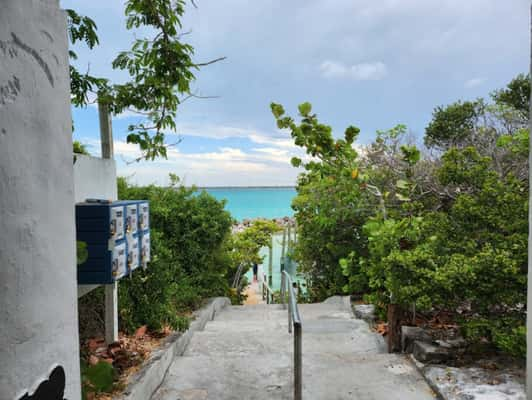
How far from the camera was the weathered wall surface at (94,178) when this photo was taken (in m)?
3.34

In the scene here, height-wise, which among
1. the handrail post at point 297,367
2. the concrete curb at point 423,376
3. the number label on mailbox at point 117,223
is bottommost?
the concrete curb at point 423,376

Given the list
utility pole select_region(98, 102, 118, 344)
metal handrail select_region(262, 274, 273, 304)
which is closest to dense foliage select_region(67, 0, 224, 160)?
utility pole select_region(98, 102, 118, 344)

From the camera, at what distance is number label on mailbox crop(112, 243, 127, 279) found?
312 centimetres

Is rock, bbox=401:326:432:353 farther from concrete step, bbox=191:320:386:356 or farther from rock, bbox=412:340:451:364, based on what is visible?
concrete step, bbox=191:320:386:356

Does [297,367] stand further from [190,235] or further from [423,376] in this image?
[190,235]

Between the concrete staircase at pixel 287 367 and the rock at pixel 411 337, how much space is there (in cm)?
23


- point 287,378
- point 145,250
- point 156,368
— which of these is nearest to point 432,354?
point 287,378

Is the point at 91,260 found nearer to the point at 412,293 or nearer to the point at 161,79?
the point at 161,79

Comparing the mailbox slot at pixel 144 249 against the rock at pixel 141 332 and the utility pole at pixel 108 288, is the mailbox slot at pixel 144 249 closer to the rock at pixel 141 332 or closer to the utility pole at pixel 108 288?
the utility pole at pixel 108 288

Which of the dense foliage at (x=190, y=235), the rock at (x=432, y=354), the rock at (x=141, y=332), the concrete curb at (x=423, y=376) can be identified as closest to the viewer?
the concrete curb at (x=423, y=376)

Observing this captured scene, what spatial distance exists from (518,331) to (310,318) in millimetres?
3274

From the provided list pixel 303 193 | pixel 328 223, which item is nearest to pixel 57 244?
pixel 328 223

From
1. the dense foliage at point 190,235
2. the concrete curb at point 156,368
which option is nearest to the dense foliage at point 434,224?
the dense foliage at point 190,235

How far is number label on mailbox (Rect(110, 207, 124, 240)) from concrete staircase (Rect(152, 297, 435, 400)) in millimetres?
1362
